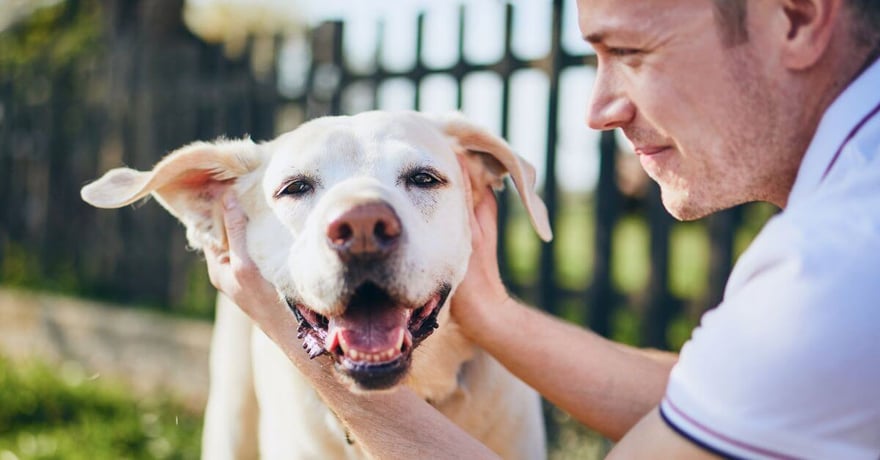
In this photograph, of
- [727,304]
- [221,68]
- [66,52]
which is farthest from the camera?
[66,52]

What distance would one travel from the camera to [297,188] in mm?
2461

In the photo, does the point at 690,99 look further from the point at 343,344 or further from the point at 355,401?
the point at 355,401

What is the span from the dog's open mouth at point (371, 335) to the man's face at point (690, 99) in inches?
27.8

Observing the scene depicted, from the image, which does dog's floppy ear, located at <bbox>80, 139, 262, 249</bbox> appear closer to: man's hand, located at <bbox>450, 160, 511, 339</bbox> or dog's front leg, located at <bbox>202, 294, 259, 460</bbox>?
dog's front leg, located at <bbox>202, 294, 259, 460</bbox>

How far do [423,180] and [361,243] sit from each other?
0.50 m

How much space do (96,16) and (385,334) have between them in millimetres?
7986

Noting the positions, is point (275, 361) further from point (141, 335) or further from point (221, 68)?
point (221, 68)

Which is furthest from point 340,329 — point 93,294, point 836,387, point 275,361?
point 93,294

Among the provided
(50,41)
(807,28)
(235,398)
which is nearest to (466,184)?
(807,28)

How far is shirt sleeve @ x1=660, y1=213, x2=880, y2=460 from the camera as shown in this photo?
146cm

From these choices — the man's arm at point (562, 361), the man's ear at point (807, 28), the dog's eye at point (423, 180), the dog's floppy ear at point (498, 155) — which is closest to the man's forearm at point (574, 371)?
the man's arm at point (562, 361)

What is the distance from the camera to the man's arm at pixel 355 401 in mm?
2105

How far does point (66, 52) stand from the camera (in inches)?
340

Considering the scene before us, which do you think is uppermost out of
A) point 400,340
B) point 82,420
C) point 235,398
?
point 400,340
